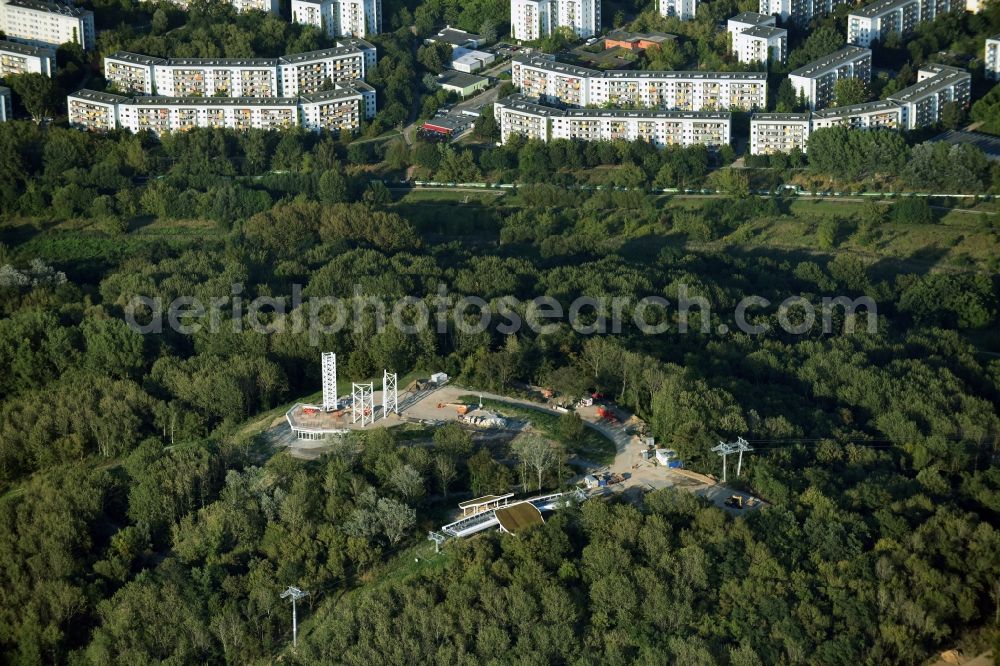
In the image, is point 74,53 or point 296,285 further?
point 74,53

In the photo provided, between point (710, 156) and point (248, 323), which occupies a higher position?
point (710, 156)

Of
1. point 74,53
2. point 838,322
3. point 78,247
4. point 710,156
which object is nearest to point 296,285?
point 78,247

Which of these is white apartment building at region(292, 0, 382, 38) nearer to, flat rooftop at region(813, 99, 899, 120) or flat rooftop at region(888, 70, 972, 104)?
flat rooftop at region(813, 99, 899, 120)

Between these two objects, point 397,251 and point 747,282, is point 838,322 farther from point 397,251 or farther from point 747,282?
point 397,251

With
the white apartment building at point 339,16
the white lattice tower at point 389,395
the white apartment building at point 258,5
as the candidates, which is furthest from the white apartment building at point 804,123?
the white lattice tower at point 389,395

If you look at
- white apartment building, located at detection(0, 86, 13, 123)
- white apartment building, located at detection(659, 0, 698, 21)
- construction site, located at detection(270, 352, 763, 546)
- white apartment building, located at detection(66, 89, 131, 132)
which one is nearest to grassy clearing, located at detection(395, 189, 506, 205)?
white apartment building, located at detection(66, 89, 131, 132)
